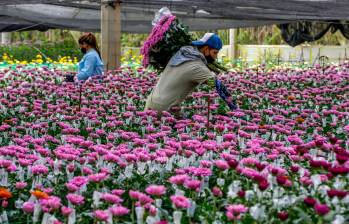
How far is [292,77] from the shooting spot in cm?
977

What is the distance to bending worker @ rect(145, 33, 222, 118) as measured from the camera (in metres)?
6.18

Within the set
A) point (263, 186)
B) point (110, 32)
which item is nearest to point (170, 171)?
point (263, 186)

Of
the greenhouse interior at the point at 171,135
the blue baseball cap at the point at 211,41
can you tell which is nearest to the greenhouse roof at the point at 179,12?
the greenhouse interior at the point at 171,135

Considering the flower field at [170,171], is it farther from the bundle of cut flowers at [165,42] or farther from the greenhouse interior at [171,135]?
the bundle of cut flowers at [165,42]

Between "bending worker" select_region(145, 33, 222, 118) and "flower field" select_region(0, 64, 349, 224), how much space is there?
20 cm

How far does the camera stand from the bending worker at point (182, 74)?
20.3ft

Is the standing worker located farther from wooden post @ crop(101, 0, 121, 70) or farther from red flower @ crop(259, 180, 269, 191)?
red flower @ crop(259, 180, 269, 191)

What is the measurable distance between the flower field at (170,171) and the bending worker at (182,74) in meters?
0.20

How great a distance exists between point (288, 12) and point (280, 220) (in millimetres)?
8775

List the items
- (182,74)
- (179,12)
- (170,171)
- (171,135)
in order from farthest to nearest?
(179,12), (182,74), (171,135), (170,171)

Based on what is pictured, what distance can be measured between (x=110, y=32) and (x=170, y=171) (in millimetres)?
7260

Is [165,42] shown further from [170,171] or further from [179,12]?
[179,12]

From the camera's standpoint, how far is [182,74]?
20.5 feet

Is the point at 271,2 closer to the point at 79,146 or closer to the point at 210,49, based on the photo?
the point at 210,49
